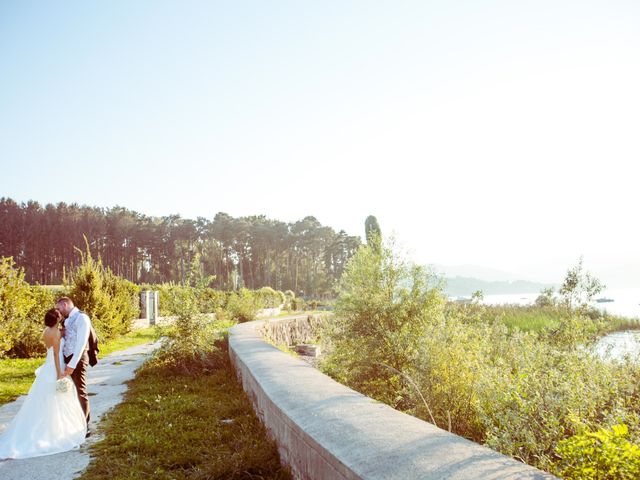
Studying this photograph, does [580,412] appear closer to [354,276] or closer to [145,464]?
[145,464]

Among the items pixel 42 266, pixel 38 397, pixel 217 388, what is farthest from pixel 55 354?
pixel 42 266

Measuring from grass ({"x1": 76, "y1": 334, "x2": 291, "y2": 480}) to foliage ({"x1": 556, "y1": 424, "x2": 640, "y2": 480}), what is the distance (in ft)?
7.23

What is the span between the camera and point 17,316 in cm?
1231

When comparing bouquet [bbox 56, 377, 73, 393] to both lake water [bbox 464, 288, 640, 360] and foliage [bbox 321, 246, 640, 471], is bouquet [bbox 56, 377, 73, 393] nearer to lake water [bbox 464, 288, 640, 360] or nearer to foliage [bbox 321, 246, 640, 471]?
foliage [bbox 321, 246, 640, 471]

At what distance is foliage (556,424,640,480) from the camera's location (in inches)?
102

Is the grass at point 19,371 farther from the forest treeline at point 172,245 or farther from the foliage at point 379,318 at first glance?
the forest treeline at point 172,245

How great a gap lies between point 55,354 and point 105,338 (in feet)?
35.9

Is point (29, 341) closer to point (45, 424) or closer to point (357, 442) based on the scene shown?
point (45, 424)

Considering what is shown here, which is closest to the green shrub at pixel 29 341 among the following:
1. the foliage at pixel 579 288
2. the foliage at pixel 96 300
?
the foliage at pixel 96 300

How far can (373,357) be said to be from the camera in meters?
8.65

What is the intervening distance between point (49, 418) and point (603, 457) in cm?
579

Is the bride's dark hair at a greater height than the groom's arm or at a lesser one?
greater

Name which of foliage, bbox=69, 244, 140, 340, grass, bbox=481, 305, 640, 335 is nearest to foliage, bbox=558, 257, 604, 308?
grass, bbox=481, 305, 640, 335

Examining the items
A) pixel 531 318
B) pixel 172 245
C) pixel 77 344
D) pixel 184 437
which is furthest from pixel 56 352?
pixel 172 245
